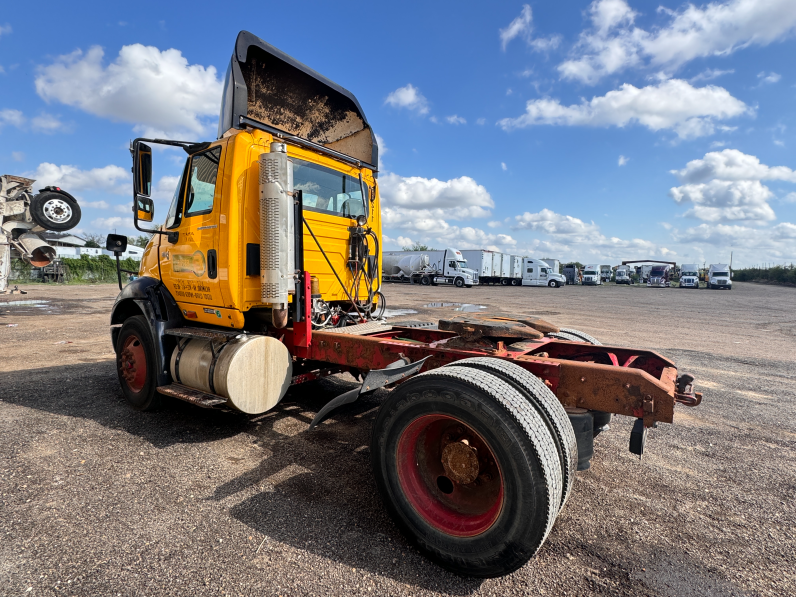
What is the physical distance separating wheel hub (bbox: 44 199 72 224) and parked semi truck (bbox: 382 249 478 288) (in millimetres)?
29648

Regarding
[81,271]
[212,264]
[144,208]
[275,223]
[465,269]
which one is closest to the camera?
[275,223]

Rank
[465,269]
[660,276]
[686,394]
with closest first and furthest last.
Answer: [686,394], [465,269], [660,276]

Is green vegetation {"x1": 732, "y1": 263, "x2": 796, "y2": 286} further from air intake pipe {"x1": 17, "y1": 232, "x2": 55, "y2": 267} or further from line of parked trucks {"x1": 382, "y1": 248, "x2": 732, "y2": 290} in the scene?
air intake pipe {"x1": 17, "y1": 232, "x2": 55, "y2": 267}

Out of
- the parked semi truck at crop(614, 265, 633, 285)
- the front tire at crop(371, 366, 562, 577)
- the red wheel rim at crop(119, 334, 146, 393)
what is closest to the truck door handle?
the red wheel rim at crop(119, 334, 146, 393)

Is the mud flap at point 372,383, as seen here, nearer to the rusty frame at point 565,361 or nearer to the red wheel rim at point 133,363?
the rusty frame at point 565,361

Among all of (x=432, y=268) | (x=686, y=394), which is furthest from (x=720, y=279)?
(x=686, y=394)

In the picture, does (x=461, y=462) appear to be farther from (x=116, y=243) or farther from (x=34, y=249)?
(x=34, y=249)

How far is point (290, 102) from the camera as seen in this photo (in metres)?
4.78

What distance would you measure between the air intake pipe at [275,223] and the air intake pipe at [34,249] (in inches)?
485

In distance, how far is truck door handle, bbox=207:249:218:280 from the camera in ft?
13.1

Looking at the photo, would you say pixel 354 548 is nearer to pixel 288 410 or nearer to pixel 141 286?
pixel 288 410

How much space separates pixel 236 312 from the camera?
156 inches

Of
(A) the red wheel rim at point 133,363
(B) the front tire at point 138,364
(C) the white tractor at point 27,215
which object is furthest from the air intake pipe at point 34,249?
(A) the red wheel rim at point 133,363

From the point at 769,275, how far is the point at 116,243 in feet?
263
